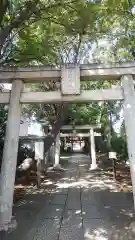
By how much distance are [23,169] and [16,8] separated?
6396 mm

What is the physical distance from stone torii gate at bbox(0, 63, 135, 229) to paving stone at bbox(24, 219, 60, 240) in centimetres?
108

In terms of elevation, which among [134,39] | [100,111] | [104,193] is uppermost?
[134,39]

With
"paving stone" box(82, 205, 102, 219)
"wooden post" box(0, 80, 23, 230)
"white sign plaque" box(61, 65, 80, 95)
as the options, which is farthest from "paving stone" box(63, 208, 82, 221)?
"white sign plaque" box(61, 65, 80, 95)

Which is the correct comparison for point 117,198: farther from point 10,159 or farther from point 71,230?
point 10,159

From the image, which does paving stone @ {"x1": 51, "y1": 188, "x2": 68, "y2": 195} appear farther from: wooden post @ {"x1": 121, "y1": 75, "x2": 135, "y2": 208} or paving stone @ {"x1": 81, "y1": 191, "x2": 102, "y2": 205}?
wooden post @ {"x1": 121, "y1": 75, "x2": 135, "y2": 208}

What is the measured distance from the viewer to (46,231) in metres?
4.14

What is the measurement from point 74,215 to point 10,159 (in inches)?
80.4

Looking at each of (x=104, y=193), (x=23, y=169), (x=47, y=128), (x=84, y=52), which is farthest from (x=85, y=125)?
(x=104, y=193)

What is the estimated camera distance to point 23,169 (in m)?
9.13

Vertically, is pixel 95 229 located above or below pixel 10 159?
below

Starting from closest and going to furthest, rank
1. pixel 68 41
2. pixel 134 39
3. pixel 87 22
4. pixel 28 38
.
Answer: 1. pixel 87 22
2. pixel 28 38
3. pixel 134 39
4. pixel 68 41

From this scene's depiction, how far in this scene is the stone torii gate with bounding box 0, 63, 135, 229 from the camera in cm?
461

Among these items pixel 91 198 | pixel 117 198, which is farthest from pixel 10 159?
pixel 117 198

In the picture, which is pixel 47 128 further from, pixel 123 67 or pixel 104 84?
pixel 123 67
